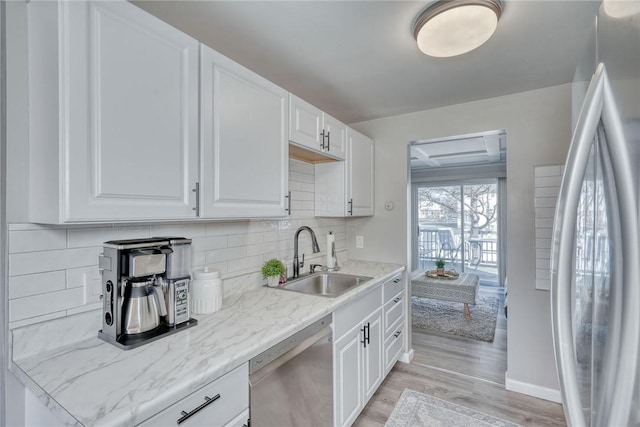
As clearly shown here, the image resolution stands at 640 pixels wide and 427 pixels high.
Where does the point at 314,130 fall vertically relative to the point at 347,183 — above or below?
above

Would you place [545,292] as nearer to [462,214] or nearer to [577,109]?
[577,109]

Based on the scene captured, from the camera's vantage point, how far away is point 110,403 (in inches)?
31.6

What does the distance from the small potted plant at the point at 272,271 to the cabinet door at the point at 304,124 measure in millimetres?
806

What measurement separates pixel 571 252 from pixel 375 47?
1475mm

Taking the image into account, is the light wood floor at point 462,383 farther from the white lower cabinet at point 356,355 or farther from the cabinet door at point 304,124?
the cabinet door at point 304,124

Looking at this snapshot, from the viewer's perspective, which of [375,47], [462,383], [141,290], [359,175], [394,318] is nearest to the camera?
[141,290]

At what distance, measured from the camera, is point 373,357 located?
2148mm

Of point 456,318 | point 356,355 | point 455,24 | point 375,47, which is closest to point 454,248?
point 456,318

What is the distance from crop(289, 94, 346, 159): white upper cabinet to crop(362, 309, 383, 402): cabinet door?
1.24 m

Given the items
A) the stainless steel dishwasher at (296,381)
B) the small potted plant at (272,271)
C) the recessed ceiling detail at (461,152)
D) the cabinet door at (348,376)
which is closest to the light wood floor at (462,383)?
the cabinet door at (348,376)

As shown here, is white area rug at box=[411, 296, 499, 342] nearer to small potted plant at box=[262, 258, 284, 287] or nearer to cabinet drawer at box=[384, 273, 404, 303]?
cabinet drawer at box=[384, 273, 404, 303]

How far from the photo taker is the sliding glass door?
557 centimetres

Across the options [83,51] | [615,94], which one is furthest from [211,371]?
[615,94]

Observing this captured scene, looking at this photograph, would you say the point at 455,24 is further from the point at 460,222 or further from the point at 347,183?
the point at 460,222
